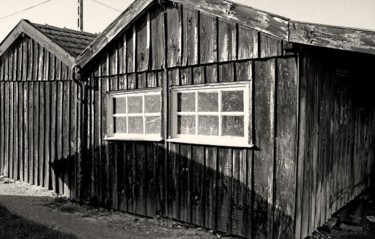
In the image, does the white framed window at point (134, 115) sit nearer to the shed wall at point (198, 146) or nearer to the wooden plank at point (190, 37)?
the shed wall at point (198, 146)

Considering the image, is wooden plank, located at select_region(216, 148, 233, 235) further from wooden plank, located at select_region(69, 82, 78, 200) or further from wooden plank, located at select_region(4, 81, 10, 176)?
wooden plank, located at select_region(4, 81, 10, 176)

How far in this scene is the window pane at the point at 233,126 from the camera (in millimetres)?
5848

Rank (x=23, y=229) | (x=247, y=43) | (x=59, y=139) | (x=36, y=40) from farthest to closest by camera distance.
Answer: (x=36, y=40)
(x=59, y=139)
(x=23, y=229)
(x=247, y=43)

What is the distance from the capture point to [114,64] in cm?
780

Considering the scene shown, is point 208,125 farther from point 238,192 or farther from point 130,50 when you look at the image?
point 130,50

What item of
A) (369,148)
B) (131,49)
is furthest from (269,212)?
(369,148)

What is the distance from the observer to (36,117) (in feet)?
33.2

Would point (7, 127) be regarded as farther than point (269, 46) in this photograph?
Yes

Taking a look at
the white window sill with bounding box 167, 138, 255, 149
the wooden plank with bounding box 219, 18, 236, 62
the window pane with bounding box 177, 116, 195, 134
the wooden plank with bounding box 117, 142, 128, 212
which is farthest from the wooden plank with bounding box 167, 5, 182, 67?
the wooden plank with bounding box 117, 142, 128, 212

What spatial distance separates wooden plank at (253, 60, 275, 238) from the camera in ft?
17.7

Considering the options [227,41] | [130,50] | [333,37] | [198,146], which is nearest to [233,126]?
[198,146]

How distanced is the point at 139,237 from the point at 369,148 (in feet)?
23.9

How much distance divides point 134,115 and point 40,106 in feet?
13.3

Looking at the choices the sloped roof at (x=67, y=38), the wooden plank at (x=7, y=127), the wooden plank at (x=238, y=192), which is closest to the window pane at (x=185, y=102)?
the wooden plank at (x=238, y=192)
